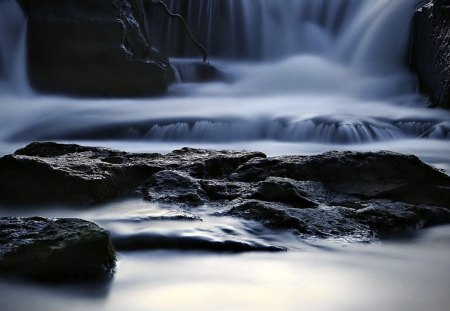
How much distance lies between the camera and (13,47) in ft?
36.4

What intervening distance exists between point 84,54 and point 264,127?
3.94 metres

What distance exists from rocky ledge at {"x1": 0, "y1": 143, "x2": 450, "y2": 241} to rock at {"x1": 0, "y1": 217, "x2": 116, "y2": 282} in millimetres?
922

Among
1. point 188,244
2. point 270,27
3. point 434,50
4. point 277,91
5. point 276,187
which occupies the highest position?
point 270,27

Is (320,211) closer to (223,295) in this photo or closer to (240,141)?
(223,295)

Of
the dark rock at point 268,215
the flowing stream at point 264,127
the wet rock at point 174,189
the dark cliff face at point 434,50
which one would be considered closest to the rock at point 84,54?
the flowing stream at point 264,127

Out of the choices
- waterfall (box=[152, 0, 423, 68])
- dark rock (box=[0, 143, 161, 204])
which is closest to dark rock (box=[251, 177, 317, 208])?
dark rock (box=[0, 143, 161, 204])

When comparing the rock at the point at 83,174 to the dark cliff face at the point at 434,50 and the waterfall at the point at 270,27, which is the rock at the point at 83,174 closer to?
the dark cliff face at the point at 434,50

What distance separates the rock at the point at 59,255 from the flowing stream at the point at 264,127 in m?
0.07

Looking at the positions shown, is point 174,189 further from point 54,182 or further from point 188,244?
point 188,244

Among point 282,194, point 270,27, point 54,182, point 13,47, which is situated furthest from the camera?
point 270,27

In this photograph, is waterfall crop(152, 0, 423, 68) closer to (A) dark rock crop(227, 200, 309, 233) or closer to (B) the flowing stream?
(B) the flowing stream

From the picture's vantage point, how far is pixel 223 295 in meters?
2.21

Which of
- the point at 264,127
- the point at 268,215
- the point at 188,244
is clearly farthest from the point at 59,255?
the point at 264,127

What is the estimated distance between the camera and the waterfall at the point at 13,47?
10.8 m
